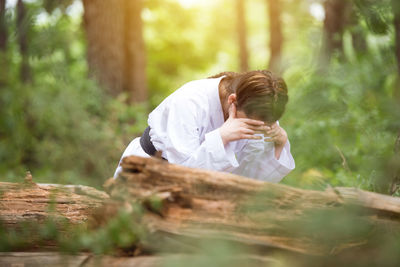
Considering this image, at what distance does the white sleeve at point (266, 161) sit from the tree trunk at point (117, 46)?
6748mm

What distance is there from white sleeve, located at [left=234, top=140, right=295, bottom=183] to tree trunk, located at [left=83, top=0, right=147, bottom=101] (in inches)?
266

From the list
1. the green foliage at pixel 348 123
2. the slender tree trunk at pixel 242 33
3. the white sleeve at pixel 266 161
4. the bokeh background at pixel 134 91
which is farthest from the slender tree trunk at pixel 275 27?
the white sleeve at pixel 266 161

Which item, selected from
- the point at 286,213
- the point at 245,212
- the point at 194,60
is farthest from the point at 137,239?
the point at 194,60

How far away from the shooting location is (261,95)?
293cm

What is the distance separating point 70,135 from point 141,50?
3.04 meters

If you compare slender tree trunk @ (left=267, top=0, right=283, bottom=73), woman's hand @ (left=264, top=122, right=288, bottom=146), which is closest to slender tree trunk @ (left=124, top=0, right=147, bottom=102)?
slender tree trunk @ (left=267, top=0, right=283, bottom=73)

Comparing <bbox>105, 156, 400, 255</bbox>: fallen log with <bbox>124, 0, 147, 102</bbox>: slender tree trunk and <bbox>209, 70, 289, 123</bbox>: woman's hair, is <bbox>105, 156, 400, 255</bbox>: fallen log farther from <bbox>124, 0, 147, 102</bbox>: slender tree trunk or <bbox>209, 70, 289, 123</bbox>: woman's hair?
<bbox>124, 0, 147, 102</bbox>: slender tree trunk


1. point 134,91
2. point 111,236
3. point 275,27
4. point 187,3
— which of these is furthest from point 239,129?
point 187,3

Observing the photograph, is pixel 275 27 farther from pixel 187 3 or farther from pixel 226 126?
pixel 226 126

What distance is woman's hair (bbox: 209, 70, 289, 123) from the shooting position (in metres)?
2.92

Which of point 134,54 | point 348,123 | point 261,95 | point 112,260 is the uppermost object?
point 134,54

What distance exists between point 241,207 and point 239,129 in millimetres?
732

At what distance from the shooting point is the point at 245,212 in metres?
2.23

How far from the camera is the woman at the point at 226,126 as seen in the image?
9.50ft
